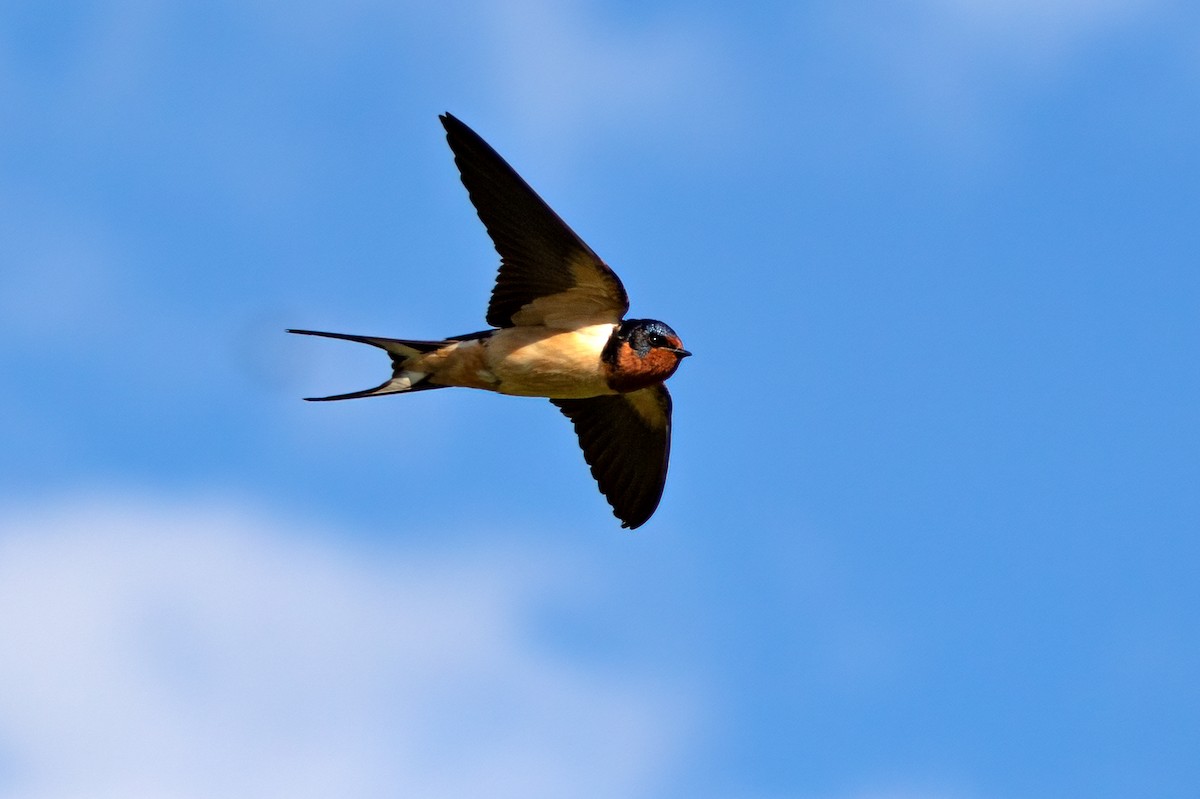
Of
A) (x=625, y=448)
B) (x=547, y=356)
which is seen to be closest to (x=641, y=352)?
(x=547, y=356)

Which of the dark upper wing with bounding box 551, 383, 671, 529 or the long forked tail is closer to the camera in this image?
the long forked tail

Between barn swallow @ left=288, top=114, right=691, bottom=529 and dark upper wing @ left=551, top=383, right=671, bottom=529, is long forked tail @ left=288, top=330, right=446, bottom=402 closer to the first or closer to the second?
barn swallow @ left=288, top=114, right=691, bottom=529

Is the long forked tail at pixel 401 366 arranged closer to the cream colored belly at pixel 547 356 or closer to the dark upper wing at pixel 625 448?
the cream colored belly at pixel 547 356

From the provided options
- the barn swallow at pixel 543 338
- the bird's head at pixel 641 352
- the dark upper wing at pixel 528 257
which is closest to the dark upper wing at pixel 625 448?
the barn swallow at pixel 543 338

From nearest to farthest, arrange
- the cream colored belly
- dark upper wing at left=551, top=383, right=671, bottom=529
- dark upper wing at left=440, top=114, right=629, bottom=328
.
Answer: dark upper wing at left=440, top=114, right=629, bottom=328
the cream colored belly
dark upper wing at left=551, top=383, right=671, bottom=529

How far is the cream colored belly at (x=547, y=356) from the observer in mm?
8719

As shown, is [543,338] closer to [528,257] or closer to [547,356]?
[547,356]

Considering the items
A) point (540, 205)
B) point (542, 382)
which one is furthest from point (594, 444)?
point (540, 205)

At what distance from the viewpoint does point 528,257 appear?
857cm

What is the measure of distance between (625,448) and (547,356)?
136 centimetres

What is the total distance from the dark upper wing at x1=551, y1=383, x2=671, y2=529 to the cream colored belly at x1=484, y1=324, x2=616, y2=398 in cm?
105

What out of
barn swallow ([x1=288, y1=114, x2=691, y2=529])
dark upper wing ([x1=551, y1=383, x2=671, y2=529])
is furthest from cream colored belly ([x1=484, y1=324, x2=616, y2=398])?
dark upper wing ([x1=551, y1=383, x2=671, y2=529])

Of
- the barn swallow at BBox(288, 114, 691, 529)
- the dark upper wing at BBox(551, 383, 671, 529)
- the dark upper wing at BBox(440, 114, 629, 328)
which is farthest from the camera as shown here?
the dark upper wing at BBox(551, 383, 671, 529)

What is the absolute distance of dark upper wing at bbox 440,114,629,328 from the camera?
26.6 ft
